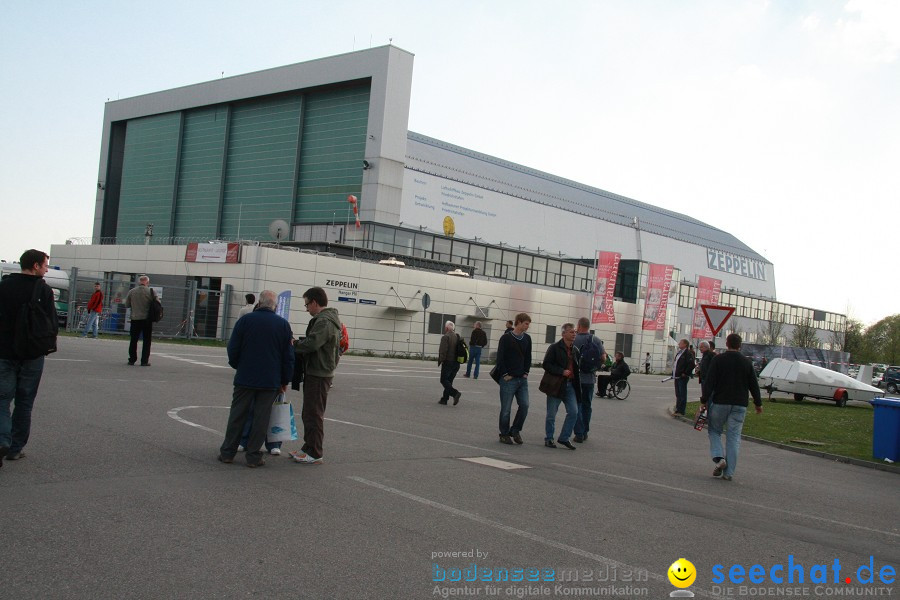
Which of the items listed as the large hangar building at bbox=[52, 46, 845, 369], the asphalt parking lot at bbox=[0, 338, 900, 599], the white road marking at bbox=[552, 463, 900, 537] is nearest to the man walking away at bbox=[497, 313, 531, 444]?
the asphalt parking lot at bbox=[0, 338, 900, 599]

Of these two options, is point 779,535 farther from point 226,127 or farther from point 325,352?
point 226,127

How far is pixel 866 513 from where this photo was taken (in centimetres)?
876

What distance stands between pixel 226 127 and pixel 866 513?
203 ft

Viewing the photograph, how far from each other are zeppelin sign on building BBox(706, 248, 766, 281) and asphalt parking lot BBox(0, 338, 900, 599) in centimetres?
9248

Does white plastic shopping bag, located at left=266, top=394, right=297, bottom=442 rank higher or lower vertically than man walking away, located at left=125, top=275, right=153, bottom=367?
lower

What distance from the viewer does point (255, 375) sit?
26.9ft

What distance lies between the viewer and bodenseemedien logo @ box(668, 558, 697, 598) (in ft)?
16.7

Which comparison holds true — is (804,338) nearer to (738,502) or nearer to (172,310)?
(172,310)

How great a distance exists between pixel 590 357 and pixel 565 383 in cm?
141

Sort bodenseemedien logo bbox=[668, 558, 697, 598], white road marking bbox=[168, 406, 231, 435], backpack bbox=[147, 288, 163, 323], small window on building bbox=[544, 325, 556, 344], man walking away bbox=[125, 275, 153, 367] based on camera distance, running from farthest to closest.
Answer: small window on building bbox=[544, 325, 556, 344], backpack bbox=[147, 288, 163, 323], man walking away bbox=[125, 275, 153, 367], white road marking bbox=[168, 406, 231, 435], bodenseemedien logo bbox=[668, 558, 697, 598]

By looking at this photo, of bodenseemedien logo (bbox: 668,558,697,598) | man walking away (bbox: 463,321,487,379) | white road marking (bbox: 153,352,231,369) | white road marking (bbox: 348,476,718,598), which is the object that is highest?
man walking away (bbox: 463,321,487,379)

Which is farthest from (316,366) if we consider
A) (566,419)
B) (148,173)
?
(148,173)

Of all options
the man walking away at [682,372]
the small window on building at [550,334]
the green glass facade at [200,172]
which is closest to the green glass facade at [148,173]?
the green glass facade at [200,172]

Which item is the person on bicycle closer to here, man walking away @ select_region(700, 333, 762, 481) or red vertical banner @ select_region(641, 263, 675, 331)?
man walking away @ select_region(700, 333, 762, 481)
